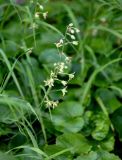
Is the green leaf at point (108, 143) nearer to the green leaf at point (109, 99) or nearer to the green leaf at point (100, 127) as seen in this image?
the green leaf at point (100, 127)

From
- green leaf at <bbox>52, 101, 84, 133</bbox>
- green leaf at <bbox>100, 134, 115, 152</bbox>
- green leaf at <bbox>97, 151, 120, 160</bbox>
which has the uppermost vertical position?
green leaf at <bbox>52, 101, 84, 133</bbox>

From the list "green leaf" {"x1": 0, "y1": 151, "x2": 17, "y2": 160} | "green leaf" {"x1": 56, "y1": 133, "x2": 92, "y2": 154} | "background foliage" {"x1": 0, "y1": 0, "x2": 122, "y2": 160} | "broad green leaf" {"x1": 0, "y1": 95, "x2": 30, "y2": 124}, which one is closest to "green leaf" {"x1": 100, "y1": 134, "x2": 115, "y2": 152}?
"background foliage" {"x1": 0, "y1": 0, "x2": 122, "y2": 160}

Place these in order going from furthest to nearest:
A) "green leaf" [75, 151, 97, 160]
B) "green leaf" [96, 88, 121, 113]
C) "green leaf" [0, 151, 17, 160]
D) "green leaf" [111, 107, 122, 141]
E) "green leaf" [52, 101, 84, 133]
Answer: "green leaf" [96, 88, 121, 113] → "green leaf" [111, 107, 122, 141] → "green leaf" [52, 101, 84, 133] → "green leaf" [75, 151, 97, 160] → "green leaf" [0, 151, 17, 160]

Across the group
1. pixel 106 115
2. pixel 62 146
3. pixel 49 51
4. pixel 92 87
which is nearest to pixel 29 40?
pixel 49 51

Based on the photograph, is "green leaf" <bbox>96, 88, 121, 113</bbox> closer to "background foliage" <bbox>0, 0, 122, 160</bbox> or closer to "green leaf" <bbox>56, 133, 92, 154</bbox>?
"background foliage" <bbox>0, 0, 122, 160</bbox>

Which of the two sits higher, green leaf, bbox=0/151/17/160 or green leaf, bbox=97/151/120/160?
green leaf, bbox=0/151/17/160

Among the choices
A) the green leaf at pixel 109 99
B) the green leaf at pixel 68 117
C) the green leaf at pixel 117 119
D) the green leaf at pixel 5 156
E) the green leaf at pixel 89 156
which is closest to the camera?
the green leaf at pixel 5 156

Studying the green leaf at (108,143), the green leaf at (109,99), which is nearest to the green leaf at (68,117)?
the green leaf at (108,143)

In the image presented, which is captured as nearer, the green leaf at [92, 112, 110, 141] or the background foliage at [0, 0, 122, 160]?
the background foliage at [0, 0, 122, 160]

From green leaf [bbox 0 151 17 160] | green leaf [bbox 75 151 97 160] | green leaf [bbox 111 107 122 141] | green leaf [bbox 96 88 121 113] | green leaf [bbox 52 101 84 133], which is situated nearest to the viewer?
green leaf [bbox 0 151 17 160]
